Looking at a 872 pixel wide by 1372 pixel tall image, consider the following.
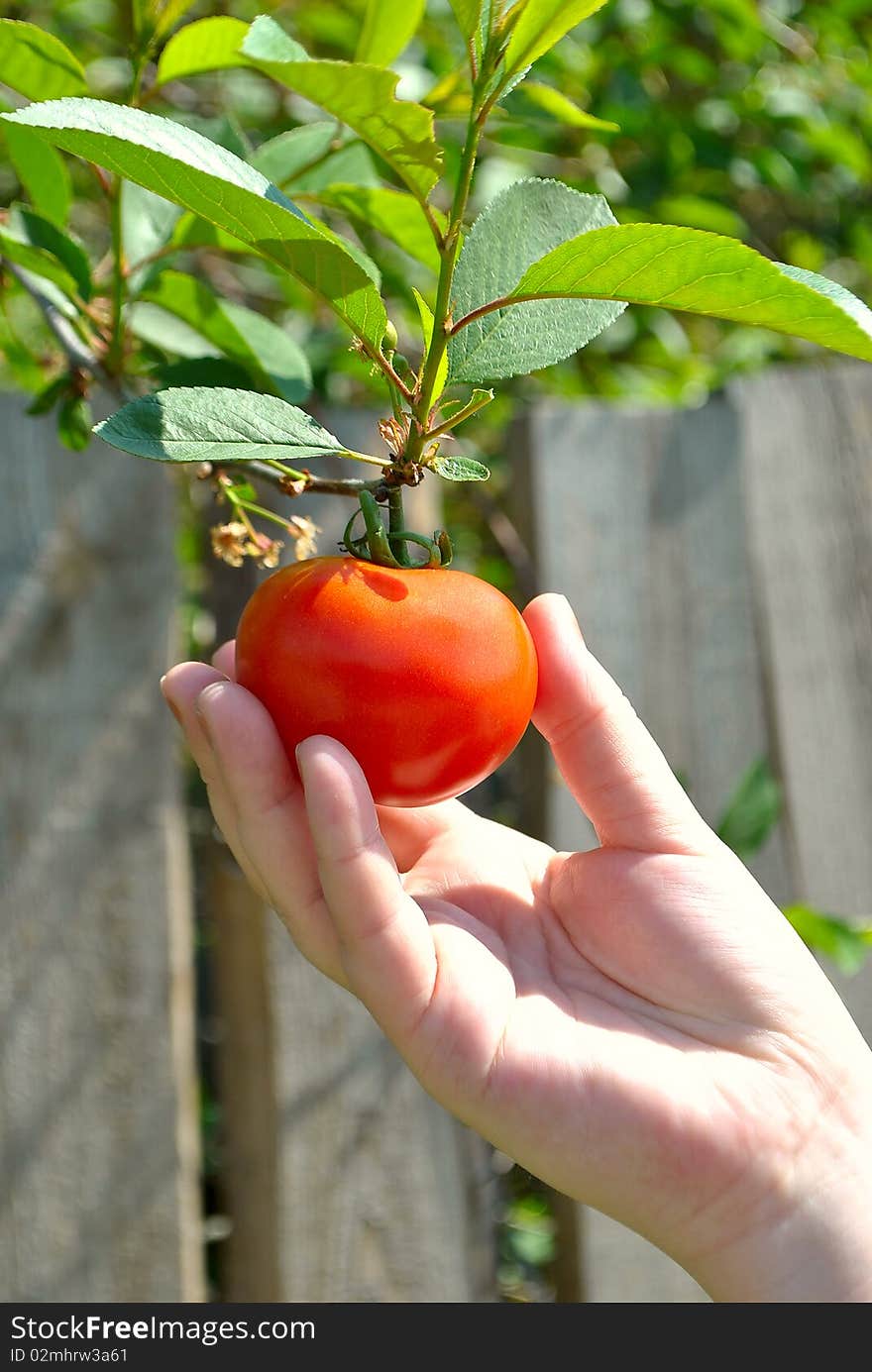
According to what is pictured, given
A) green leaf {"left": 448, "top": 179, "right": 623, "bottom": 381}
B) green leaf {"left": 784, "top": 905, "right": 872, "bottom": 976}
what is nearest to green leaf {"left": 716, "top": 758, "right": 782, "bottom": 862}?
green leaf {"left": 784, "top": 905, "right": 872, "bottom": 976}

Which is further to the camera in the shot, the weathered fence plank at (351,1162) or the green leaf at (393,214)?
the weathered fence plank at (351,1162)

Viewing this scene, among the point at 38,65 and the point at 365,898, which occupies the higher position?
the point at 38,65

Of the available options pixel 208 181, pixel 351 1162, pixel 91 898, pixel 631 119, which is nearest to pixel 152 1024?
pixel 91 898

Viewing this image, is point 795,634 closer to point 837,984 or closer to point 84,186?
point 837,984

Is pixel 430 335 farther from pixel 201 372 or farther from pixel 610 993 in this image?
pixel 610 993

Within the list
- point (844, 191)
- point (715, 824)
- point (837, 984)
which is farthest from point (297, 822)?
point (844, 191)

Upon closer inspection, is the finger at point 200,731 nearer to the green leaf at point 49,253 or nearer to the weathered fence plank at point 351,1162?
the green leaf at point 49,253

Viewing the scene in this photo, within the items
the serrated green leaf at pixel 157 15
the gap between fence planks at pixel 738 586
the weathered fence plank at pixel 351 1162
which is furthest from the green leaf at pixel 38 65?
the gap between fence planks at pixel 738 586
